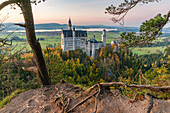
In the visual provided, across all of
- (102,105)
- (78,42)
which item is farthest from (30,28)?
(78,42)

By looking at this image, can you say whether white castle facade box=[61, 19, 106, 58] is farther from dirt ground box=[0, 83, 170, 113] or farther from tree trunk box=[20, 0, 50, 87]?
dirt ground box=[0, 83, 170, 113]

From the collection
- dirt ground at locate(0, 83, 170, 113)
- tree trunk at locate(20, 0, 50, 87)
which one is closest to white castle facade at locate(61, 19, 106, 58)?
tree trunk at locate(20, 0, 50, 87)

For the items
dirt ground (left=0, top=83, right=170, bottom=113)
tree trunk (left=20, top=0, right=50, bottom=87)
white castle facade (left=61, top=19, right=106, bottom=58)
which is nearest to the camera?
dirt ground (left=0, top=83, right=170, bottom=113)

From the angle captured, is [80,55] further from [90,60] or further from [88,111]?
[88,111]

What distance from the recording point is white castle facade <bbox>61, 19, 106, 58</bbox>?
6278cm

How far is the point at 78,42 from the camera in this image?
6606 centimetres

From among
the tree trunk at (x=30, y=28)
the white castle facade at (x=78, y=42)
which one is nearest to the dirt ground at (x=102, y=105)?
the tree trunk at (x=30, y=28)

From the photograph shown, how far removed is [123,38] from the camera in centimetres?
591

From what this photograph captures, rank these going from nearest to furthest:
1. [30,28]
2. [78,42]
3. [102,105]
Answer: [102,105], [30,28], [78,42]

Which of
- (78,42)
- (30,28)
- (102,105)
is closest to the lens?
(102,105)

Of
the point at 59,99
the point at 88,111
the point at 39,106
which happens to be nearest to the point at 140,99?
the point at 88,111

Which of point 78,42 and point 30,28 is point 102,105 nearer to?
point 30,28

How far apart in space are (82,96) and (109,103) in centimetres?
119

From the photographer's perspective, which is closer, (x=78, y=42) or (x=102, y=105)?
(x=102, y=105)
